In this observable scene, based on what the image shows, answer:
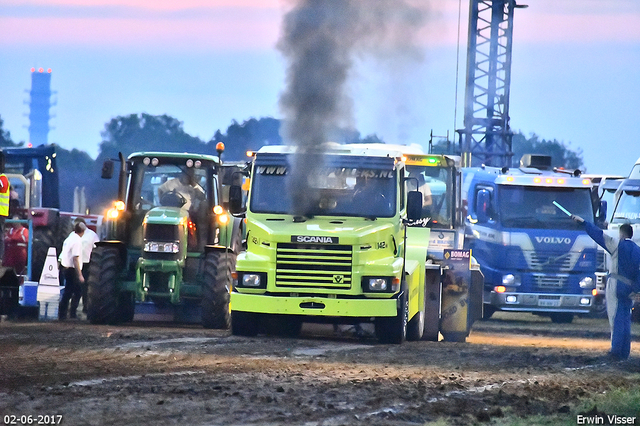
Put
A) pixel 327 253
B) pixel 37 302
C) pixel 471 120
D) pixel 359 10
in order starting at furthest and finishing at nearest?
1. pixel 471 120
2. pixel 37 302
3. pixel 359 10
4. pixel 327 253

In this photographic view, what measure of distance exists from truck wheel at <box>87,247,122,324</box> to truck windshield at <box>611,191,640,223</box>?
Result: 10.8 meters

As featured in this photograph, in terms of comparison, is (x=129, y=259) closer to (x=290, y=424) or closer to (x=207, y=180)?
(x=207, y=180)

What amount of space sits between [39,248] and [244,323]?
8.67 metres

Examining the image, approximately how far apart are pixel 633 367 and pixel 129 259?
8684 millimetres

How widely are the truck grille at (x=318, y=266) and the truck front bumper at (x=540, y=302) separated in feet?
27.3

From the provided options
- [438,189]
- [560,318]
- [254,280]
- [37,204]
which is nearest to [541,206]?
[438,189]

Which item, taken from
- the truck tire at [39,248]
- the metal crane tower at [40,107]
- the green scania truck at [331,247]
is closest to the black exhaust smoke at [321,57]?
the green scania truck at [331,247]

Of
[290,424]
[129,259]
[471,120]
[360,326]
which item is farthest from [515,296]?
[471,120]

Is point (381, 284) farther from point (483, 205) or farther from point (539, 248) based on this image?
point (483, 205)

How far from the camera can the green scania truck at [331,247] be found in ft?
55.6

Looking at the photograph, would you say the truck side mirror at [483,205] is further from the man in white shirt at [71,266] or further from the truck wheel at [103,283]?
the truck wheel at [103,283]

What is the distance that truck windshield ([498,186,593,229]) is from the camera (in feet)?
81.1

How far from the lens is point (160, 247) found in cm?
1984

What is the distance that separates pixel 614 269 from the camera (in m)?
17.3
